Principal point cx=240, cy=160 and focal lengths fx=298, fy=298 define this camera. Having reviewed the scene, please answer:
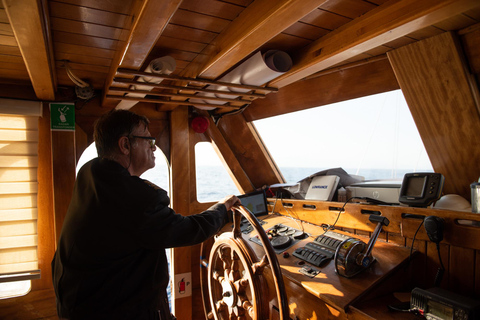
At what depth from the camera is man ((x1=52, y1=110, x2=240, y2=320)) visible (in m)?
1.19

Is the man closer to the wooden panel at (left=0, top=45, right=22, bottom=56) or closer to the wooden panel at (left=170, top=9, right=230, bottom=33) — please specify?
the wooden panel at (left=170, top=9, right=230, bottom=33)

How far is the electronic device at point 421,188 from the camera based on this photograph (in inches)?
61.1

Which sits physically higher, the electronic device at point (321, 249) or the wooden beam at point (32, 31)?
the wooden beam at point (32, 31)

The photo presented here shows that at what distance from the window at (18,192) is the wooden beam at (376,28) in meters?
1.99

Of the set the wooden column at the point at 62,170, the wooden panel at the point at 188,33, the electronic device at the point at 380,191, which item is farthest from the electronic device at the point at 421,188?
the wooden column at the point at 62,170

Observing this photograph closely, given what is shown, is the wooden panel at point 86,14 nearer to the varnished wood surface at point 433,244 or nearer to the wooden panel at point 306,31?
the wooden panel at point 306,31

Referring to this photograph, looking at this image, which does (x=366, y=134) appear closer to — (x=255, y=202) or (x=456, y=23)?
(x=255, y=202)

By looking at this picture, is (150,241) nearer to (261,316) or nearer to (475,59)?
(261,316)

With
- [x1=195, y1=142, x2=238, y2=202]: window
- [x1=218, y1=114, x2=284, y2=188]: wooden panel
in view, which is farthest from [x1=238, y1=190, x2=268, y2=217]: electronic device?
[x1=195, y1=142, x2=238, y2=202]: window

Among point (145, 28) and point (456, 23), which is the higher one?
point (456, 23)

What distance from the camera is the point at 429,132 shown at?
181cm

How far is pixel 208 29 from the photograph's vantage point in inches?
56.4

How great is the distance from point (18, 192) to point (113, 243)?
1540 mm

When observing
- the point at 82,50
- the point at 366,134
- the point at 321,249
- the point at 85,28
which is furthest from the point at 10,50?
the point at 366,134
